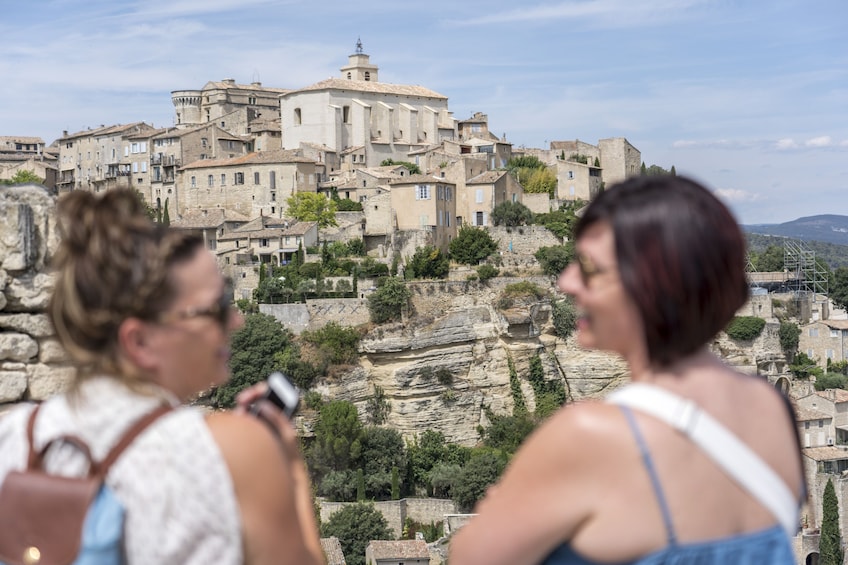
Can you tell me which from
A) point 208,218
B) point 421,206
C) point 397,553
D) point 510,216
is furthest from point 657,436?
point 208,218

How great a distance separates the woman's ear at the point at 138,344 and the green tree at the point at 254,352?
101 ft

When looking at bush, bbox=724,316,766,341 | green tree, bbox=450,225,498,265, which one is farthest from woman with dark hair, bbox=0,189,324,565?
bush, bbox=724,316,766,341

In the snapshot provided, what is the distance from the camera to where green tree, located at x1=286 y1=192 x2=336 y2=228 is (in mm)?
45438

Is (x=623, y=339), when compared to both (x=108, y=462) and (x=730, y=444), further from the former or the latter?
(x=108, y=462)

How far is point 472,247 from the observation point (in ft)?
134

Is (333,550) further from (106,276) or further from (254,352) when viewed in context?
(106,276)

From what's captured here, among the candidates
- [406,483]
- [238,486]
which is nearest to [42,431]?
[238,486]

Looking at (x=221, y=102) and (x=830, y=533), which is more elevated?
(x=221, y=102)

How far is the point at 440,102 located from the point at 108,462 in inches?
2354

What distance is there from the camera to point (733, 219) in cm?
196

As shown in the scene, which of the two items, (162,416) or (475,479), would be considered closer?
(162,416)

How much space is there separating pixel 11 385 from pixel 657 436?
2.86 metres

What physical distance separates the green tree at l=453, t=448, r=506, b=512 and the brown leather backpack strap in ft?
96.7

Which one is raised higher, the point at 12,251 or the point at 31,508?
the point at 12,251
